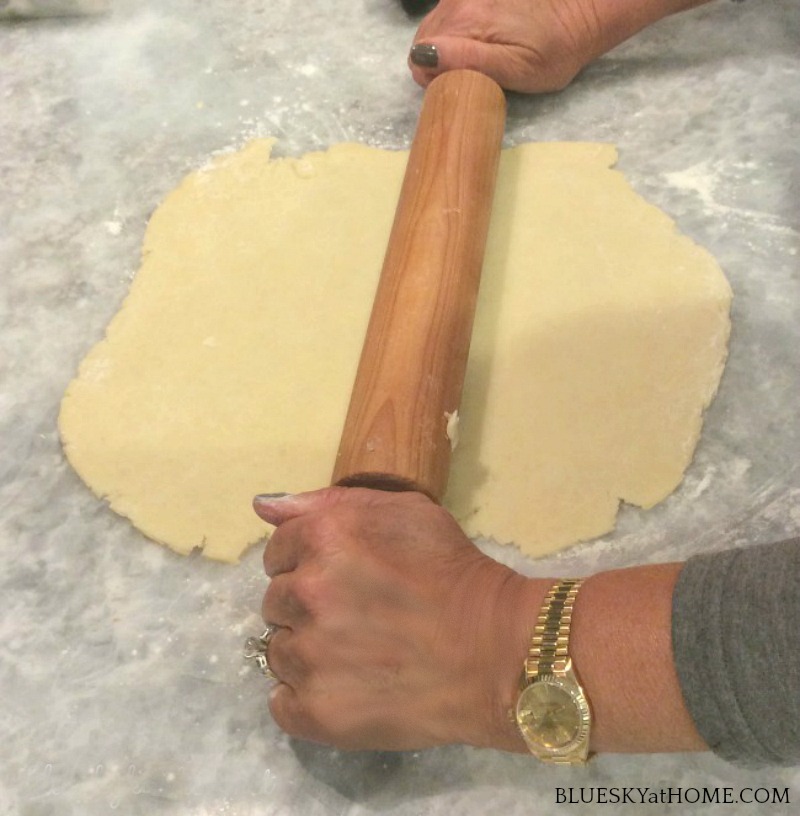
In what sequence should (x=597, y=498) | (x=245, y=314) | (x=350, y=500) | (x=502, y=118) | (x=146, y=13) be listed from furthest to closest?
(x=146, y=13), (x=502, y=118), (x=245, y=314), (x=597, y=498), (x=350, y=500)

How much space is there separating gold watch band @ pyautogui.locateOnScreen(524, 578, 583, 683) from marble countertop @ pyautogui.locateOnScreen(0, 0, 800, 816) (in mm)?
285

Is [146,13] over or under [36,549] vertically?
over

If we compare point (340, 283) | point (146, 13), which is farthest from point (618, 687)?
point (146, 13)

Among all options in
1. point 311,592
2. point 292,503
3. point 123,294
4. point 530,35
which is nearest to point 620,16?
point 530,35

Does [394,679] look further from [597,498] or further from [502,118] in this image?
[502,118]

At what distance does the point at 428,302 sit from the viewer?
1.30 m

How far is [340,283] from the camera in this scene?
1501 millimetres

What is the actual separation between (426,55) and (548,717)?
4.33 ft

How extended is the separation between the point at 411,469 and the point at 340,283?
0.49 m

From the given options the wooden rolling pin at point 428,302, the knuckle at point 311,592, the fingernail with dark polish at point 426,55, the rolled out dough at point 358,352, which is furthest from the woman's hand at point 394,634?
the fingernail with dark polish at point 426,55

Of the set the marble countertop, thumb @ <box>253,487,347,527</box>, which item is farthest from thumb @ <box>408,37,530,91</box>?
thumb @ <box>253,487,347,527</box>

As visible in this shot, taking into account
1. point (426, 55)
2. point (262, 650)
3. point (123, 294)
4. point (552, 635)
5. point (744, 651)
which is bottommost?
point (262, 650)

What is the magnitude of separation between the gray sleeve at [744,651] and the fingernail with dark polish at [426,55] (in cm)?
→ 121

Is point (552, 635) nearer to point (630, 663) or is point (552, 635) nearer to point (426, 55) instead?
point (630, 663)
